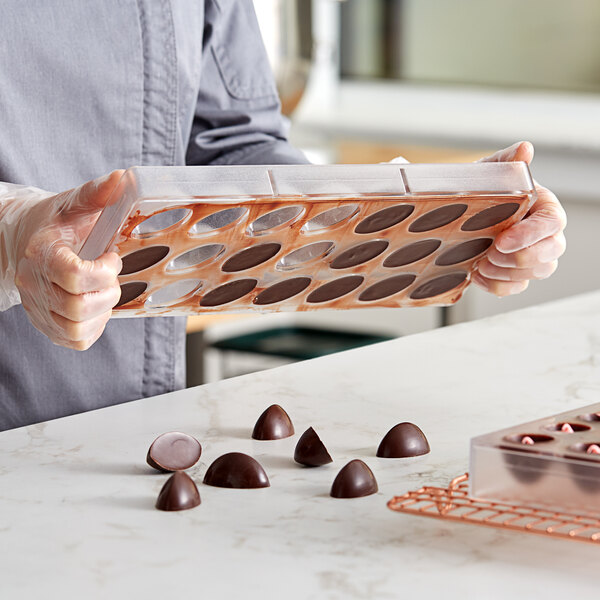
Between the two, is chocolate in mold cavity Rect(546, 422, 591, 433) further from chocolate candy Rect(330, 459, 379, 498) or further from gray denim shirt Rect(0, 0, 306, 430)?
gray denim shirt Rect(0, 0, 306, 430)

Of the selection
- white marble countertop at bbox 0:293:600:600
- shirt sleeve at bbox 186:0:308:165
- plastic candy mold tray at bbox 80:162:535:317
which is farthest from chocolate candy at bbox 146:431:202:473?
shirt sleeve at bbox 186:0:308:165

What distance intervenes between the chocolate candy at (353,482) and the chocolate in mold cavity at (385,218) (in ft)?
0.59

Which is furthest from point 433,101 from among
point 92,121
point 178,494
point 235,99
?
point 178,494

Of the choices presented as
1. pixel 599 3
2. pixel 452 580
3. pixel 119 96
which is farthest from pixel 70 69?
pixel 599 3

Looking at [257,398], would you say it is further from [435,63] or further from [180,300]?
[435,63]

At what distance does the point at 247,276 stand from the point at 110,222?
0.50ft

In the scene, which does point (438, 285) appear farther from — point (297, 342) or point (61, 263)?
point (297, 342)

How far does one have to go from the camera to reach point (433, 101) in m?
3.05

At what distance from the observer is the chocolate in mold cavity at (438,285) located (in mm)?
947

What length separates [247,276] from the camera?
0.83 metres

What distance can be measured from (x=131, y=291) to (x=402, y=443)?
0.80 ft

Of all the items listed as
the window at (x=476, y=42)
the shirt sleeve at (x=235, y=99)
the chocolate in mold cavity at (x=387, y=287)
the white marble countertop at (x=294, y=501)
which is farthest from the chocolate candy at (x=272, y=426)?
the window at (x=476, y=42)

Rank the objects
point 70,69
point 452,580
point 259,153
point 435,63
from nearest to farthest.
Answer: point 452,580
point 70,69
point 259,153
point 435,63

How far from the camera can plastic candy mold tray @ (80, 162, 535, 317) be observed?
0.69 meters
